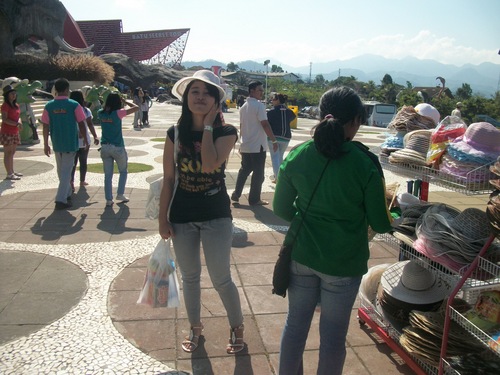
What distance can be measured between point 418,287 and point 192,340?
1.56 metres

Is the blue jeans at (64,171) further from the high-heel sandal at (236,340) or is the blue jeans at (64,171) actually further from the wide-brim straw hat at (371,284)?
the wide-brim straw hat at (371,284)

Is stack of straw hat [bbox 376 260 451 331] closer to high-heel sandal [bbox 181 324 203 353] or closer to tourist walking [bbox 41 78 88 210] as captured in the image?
high-heel sandal [bbox 181 324 203 353]

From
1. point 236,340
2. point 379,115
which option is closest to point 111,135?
point 236,340

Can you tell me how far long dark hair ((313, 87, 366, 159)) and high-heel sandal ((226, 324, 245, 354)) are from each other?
1.53 metres

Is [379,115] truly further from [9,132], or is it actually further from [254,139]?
[9,132]

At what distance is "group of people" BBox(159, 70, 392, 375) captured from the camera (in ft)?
6.46

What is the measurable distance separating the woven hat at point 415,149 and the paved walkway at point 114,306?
1.33 meters

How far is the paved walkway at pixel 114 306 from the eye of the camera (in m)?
2.78

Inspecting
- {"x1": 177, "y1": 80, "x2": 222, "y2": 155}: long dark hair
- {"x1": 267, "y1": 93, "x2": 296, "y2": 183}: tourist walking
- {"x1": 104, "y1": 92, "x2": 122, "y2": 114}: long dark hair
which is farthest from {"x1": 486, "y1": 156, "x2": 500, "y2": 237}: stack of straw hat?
{"x1": 104, "y1": 92, "x2": 122, "y2": 114}: long dark hair

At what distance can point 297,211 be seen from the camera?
219 cm

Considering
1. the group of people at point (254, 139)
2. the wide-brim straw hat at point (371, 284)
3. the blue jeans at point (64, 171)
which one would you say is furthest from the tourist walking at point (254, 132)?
the wide-brim straw hat at point (371, 284)

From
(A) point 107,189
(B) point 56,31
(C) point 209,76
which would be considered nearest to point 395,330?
(C) point 209,76

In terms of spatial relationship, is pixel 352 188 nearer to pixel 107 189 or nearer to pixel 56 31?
pixel 107 189

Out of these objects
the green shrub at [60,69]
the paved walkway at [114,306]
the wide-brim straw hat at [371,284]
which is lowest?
the paved walkway at [114,306]
